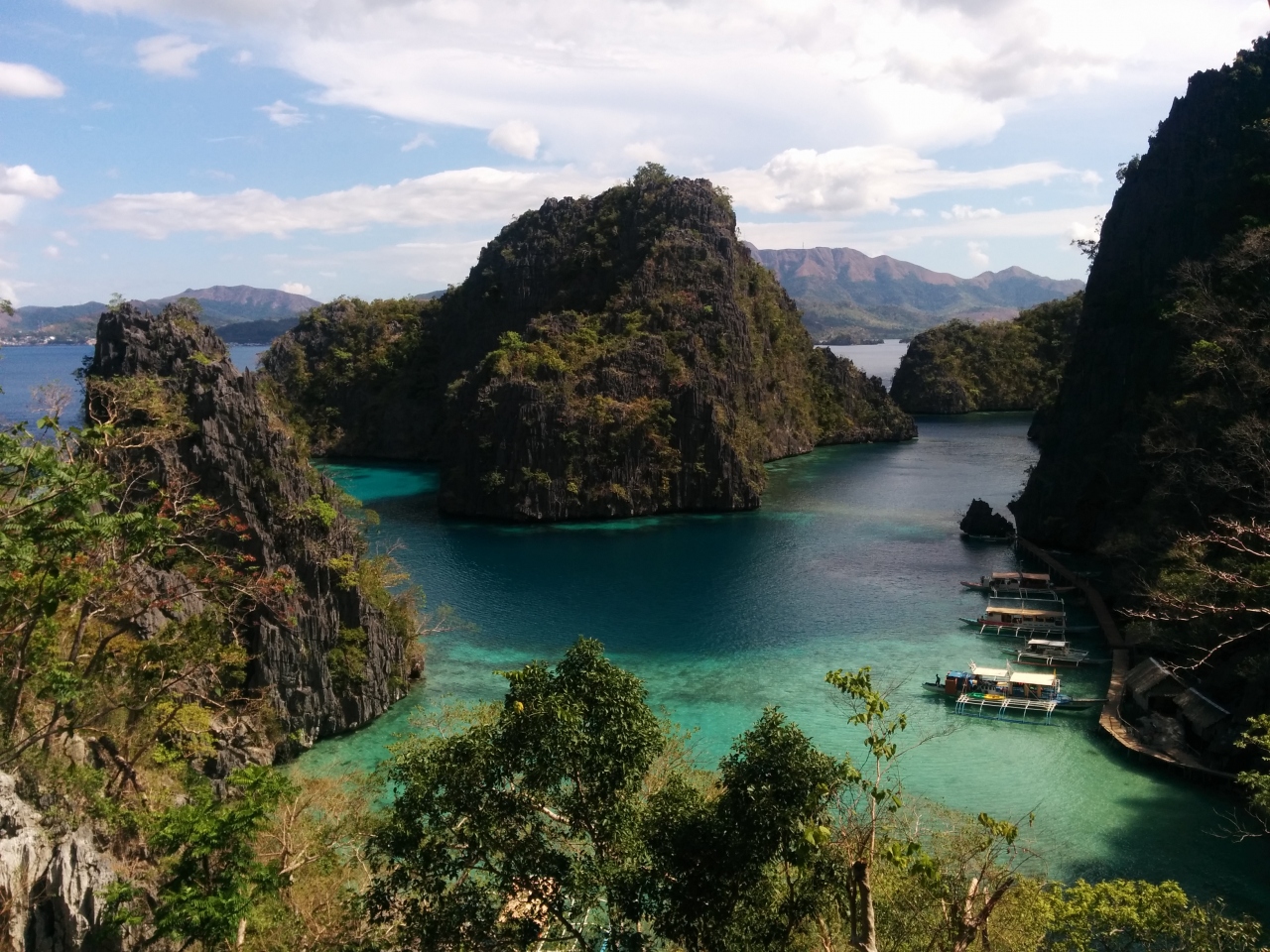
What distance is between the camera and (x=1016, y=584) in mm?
42875

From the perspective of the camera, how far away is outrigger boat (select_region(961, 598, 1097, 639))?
36781 millimetres

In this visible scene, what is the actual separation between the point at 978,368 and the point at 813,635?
97942 mm

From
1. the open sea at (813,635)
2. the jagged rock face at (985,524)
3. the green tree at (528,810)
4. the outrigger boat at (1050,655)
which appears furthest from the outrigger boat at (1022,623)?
the green tree at (528,810)

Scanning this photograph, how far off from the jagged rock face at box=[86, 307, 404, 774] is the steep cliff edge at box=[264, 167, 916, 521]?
103 ft

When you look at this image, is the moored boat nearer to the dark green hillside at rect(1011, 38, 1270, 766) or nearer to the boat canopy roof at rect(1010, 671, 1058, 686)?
the dark green hillside at rect(1011, 38, 1270, 766)

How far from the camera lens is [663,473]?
6259 centimetres

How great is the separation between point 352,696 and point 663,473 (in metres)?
37.4

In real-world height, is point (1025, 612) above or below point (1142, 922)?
below

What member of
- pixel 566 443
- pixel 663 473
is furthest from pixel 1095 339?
pixel 566 443

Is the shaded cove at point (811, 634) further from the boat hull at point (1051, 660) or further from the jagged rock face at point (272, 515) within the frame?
the jagged rock face at point (272, 515)

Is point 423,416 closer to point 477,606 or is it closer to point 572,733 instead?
point 477,606

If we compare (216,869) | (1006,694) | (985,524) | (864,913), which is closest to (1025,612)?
(1006,694)

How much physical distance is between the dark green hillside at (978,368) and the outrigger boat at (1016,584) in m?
81.2

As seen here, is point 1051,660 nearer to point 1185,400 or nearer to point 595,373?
point 1185,400
